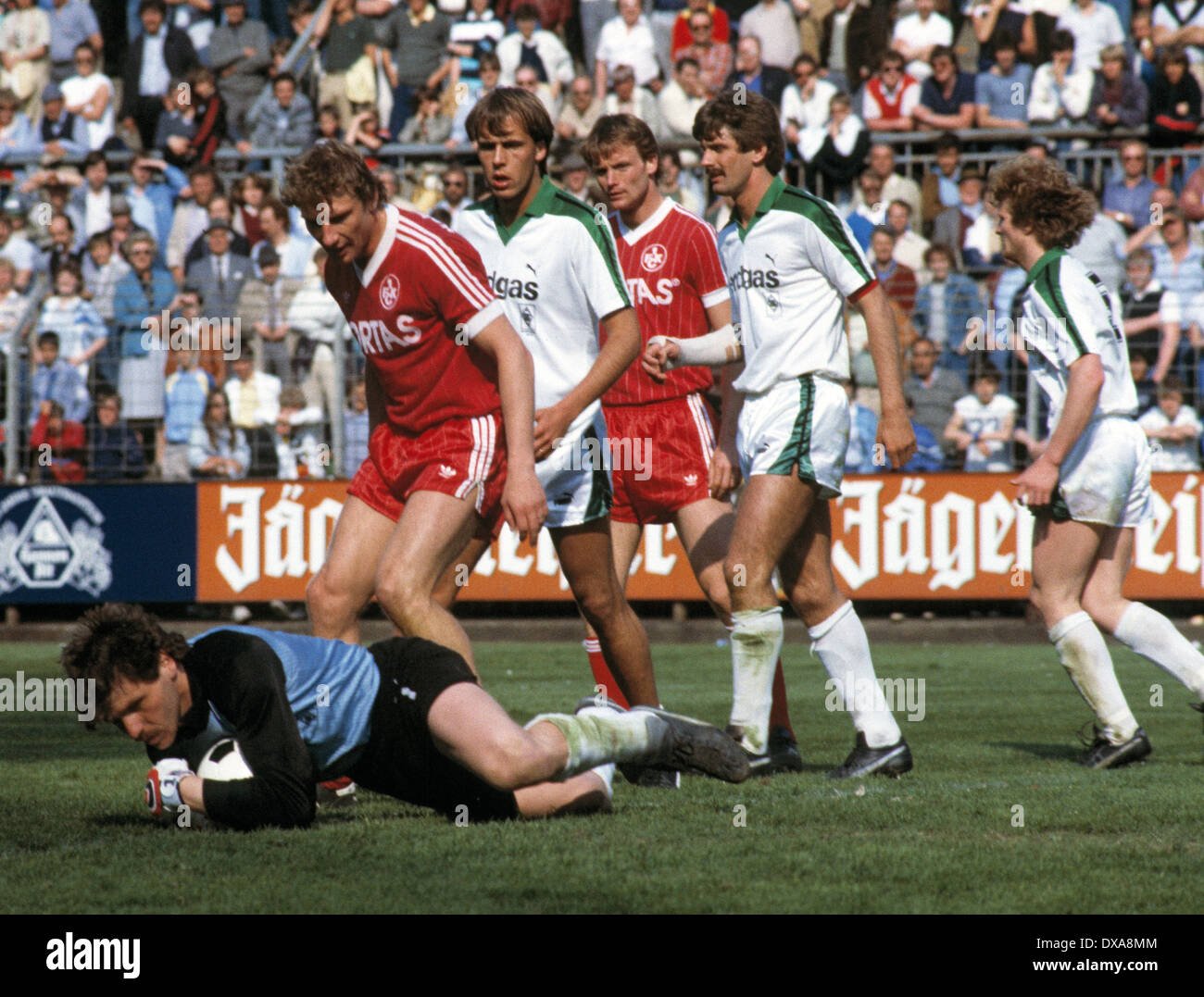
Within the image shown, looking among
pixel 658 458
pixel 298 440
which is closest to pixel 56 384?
pixel 298 440

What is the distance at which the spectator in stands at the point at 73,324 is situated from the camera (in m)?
15.7

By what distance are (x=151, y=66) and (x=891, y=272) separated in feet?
31.8

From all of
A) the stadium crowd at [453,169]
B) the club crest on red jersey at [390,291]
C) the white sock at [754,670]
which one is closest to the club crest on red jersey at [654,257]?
the white sock at [754,670]

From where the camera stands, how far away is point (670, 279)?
726 cm

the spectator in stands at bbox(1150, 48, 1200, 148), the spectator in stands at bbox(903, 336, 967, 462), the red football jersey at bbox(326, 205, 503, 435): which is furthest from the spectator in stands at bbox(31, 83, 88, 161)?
the red football jersey at bbox(326, 205, 503, 435)

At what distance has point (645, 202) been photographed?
7305 mm

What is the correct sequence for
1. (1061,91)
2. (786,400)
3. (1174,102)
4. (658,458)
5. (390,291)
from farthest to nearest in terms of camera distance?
1. (1061,91)
2. (1174,102)
3. (658,458)
4. (786,400)
5. (390,291)

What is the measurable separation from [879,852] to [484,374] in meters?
2.27

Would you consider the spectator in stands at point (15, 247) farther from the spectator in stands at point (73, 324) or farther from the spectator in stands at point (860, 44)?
the spectator in stands at point (860, 44)

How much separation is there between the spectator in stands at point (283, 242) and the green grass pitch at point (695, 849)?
9.43 m

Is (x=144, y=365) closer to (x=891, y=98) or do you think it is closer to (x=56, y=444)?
(x=56, y=444)

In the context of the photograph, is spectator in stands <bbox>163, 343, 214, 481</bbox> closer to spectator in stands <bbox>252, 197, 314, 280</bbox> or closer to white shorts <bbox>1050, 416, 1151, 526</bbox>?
spectator in stands <bbox>252, 197, 314, 280</bbox>

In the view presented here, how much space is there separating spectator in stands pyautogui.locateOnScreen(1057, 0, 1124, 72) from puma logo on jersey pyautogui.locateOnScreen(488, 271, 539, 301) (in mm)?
12131

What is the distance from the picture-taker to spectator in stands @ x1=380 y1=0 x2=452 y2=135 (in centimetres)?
1848
